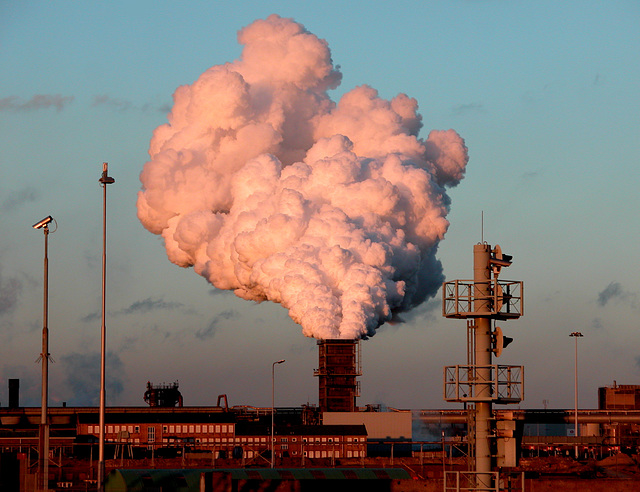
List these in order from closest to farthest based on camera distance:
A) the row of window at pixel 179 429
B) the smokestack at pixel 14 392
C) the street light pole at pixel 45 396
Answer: the street light pole at pixel 45 396 < the row of window at pixel 179 429 < the smokestack at pixel 14 392

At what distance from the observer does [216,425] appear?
379ft

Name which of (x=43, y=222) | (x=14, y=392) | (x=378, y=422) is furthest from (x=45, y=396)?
(x=14, y=392)

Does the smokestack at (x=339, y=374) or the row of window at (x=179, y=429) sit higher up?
the smokestack at (x=339, y=374)

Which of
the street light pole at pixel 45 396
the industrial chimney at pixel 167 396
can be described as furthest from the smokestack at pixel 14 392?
the street light pole at pixel 45 396

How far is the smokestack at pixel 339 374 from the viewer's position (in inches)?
4579

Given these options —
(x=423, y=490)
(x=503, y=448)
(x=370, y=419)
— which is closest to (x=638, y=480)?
(x=423, y=490)

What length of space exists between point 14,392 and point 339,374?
60.1m

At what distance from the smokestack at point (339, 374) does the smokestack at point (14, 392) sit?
185ft

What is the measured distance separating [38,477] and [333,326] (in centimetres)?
7364

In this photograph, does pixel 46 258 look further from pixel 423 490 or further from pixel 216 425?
pixel 216 425

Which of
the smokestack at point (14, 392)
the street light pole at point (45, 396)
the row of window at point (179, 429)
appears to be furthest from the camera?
the smokestack at point (14, 392)

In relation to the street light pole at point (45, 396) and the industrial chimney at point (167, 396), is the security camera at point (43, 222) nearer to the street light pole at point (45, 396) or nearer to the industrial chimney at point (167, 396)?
the street light pole at point (45, 396)

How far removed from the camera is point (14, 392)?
15488 centimetres

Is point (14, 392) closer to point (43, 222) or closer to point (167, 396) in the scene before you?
point (167, 396)
